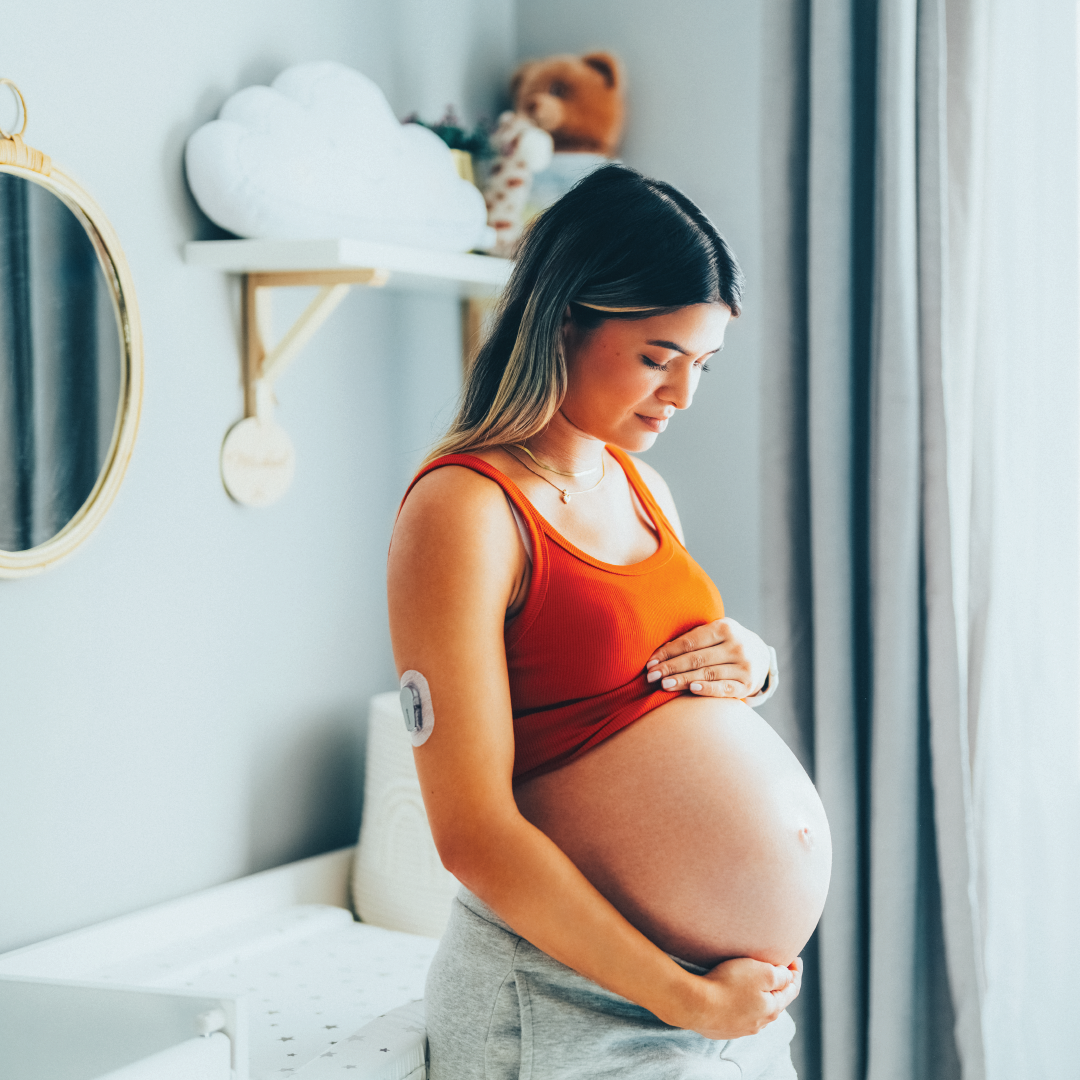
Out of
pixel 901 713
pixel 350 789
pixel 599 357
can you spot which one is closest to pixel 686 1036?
pixel 599 357

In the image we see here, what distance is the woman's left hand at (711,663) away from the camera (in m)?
1.03

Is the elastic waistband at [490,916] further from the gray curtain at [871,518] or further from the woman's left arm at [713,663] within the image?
the gray curtain at [871,518]

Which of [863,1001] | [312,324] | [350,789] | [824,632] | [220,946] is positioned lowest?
[863,1001]

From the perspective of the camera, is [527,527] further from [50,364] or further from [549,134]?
[549,134]

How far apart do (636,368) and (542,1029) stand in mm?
565

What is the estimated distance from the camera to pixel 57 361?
1.37 m

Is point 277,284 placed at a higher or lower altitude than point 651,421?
higher

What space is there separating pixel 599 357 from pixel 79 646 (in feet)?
2.63

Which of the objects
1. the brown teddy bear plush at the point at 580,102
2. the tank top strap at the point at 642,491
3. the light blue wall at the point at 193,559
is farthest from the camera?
the brown teddy bear plush at the point at 580,102

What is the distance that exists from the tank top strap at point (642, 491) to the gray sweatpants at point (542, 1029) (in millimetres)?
399

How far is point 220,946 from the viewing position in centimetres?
155

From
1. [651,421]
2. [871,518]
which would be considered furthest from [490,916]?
[871,518]

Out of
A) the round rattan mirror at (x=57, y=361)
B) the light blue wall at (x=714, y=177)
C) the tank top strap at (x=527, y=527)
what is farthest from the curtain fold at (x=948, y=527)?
the round rattan mirror at (x=57, y=361)

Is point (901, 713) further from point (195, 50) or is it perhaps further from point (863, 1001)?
point (195, 50)
